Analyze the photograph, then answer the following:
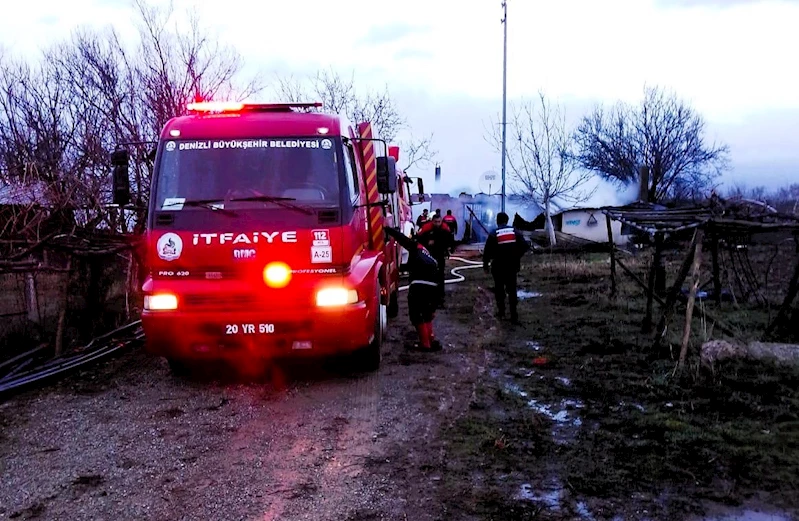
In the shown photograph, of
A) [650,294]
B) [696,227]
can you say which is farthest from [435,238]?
[696,227]

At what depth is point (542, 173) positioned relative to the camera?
3428 centimetres

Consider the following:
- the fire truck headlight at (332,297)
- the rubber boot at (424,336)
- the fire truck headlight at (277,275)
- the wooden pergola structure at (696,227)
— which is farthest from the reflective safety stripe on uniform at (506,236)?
the fire truck headlight at (277,275)

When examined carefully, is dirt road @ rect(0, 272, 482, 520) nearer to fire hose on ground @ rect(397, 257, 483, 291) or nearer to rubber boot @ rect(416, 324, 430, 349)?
rubber boot @ rect(416, 324, 430, 349)

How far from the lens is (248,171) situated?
741 cm

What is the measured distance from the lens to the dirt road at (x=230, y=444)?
4.64 meters

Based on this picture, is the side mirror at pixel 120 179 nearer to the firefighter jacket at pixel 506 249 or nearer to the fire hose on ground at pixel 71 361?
the fire hose on ground at pixel 71 361

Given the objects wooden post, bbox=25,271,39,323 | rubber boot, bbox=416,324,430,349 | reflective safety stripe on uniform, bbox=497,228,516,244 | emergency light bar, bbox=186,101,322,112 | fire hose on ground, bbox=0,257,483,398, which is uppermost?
emergency light bar, bbox=186,101,322,112

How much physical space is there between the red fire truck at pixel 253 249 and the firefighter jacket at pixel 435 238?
5310 mm

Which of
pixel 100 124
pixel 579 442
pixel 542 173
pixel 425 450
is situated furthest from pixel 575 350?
pixel 542 173

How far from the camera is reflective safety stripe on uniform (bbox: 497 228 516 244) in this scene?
38.5 feet

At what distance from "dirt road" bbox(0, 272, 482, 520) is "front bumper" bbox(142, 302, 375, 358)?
1.67 feet

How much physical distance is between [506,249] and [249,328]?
5.71m

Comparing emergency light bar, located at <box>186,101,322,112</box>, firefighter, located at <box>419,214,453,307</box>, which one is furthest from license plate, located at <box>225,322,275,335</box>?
firefighter, located at <box>419,214,453,307</box>

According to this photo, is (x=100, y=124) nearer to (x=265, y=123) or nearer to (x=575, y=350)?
(x=265, y=123)
